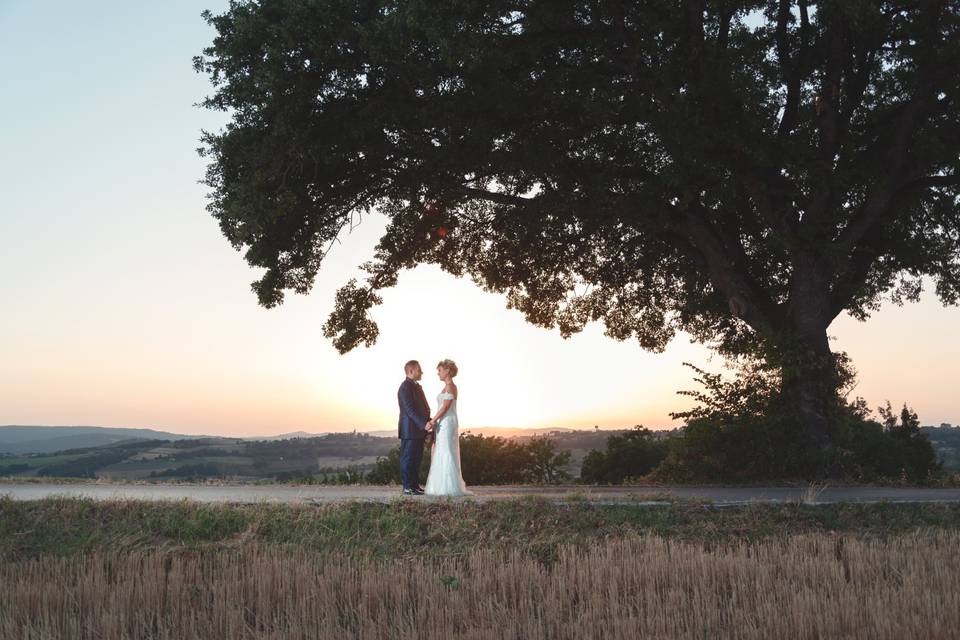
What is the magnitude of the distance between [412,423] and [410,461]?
74 centimetres

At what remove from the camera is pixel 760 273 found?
2761cm

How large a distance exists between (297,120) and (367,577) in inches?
480

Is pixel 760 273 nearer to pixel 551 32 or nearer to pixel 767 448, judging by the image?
pixel 767 448

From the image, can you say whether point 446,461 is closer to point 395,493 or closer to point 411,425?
point 411,425

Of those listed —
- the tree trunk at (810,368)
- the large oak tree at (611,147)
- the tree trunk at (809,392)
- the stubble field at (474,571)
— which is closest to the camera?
the stubble field at (474,571)

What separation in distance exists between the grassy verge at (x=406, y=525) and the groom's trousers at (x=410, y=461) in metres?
2.73

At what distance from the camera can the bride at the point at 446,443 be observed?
17.0m

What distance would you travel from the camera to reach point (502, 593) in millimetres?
9781

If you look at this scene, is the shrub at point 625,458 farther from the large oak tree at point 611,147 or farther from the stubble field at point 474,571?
the stubble field at point 474,571

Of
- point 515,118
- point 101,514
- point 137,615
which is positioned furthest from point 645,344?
point 137,615

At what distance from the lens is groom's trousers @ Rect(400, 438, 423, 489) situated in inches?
682

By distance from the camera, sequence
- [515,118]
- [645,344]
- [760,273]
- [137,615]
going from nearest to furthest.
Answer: [137,615], [515,118], [760,273], [645,344]

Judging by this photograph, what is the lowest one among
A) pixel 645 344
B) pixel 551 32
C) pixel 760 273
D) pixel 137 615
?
pixel 137 615

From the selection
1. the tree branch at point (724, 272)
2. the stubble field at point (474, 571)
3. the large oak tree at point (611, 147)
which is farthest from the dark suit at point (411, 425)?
the tree branch at point (724, 272)
